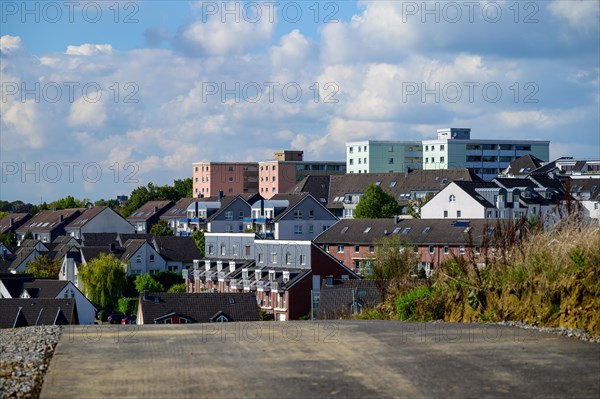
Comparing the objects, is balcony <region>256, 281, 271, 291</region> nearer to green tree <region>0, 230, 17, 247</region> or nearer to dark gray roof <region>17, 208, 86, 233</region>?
green tree <region>0, 230, 17, 247</region>

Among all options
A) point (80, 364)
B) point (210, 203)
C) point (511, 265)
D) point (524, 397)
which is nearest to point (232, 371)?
point (80, 364)

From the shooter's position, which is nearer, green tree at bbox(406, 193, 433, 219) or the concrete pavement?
the concrete pavement

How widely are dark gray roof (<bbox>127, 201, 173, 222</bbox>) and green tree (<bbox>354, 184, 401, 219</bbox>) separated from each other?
53.6 metres

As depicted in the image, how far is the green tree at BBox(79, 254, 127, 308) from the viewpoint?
88.9m

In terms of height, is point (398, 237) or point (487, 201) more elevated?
point (487, 201)

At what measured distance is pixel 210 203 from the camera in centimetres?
12281

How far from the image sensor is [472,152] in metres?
151

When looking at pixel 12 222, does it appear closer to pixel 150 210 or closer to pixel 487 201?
pixel 150 210

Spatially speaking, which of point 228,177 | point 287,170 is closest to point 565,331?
point 287,170

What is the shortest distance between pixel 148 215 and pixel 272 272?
256ft

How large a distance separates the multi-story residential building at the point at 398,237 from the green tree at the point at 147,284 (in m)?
14.3

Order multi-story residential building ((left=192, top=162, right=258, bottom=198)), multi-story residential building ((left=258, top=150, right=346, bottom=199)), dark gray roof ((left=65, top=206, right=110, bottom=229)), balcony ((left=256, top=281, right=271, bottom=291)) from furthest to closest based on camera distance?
multi-story residential building ((left=192, top=162, right=258, bottom=198))
multi-story residential building ((left=258, top=150, right=346, bottom=199))
dark gray roof ((left=65, top=206, right=110, bottom=229))
balcony ((left=256, top=281, right=271, bottom=291))

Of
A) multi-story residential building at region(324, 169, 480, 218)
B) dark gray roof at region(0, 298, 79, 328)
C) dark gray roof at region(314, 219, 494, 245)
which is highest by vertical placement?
multi-story residential building at region(324, 169, 480, 218)

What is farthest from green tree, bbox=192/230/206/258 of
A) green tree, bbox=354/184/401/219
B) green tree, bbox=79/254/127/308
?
green tree, bbox=79/254/127/308
